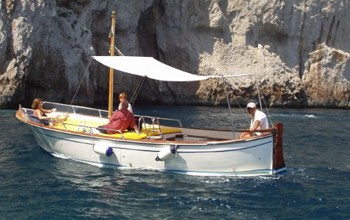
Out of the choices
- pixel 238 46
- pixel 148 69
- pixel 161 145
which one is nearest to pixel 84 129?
pixel 148 69

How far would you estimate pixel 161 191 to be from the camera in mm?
14289

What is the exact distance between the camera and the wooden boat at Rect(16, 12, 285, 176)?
1540cm

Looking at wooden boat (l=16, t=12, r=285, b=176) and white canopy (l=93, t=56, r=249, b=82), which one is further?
white canopy (l=93, t=56, r=249, b=82)

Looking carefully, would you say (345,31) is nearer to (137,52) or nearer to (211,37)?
(211,37)

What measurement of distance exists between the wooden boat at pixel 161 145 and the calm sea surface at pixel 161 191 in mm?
334

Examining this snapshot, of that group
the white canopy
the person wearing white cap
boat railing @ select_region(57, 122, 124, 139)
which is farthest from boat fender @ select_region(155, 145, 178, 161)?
the person wearing white cap

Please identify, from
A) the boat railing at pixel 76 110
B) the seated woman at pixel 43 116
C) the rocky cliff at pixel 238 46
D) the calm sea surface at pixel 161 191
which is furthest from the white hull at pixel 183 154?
the rocky cliff at pixel 238 46

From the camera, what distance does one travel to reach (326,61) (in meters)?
46.0

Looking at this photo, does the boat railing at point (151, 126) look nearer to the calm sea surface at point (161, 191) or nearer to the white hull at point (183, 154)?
the white hull at point (183, 154)

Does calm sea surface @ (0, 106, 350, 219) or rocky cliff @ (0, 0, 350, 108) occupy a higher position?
rocky cliff @ (0, 0, 350, 108)

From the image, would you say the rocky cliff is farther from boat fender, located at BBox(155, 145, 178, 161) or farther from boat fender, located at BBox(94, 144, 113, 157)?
boat fender, located at BBox(155, 145, 178, 161)

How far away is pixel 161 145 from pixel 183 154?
0.69 meters

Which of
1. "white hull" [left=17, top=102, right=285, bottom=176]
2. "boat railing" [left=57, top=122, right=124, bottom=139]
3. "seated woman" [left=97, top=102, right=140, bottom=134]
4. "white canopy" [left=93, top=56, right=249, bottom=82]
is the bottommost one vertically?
"white hull" [left=17, top=102, right=285, bottom=176]

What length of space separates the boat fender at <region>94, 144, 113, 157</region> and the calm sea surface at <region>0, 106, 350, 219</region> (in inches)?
21.4
